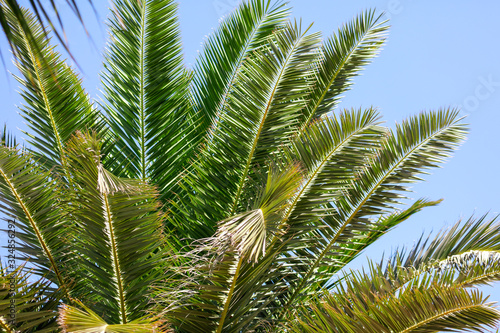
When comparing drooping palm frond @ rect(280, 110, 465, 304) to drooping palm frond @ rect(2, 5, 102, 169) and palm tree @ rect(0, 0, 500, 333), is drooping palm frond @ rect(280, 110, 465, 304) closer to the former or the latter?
palm tree @ rect(0, 0, 500, 333)

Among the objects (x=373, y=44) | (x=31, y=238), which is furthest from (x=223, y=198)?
(x=373, y=44)

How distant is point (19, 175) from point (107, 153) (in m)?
1.42

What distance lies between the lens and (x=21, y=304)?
15.1 feet

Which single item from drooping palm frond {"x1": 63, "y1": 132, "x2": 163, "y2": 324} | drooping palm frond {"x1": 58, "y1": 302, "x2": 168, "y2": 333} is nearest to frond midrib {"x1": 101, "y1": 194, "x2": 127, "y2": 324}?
drooping palm frond {"x1": 63, "y1": 132, "x2": 163, "y2": 324}

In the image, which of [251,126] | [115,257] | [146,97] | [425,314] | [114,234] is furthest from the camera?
[146,97]

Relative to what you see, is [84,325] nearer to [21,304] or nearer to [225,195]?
[21,304]

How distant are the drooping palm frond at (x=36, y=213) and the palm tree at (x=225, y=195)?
0.02 metres

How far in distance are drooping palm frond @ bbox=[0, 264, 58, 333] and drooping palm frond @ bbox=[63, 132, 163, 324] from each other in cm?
45

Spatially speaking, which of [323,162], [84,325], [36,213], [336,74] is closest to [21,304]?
[36,213]

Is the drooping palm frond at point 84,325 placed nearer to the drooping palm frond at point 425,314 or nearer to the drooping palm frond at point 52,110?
the drooping palm frond at point 425,314

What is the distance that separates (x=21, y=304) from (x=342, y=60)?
4.49 m

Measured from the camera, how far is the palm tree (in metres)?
4.11

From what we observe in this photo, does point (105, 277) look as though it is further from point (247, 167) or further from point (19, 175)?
point (247, 167)

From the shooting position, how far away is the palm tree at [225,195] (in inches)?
162
